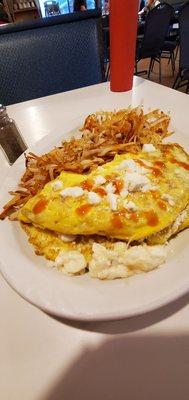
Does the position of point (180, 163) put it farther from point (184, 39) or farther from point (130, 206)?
point (184, 39)

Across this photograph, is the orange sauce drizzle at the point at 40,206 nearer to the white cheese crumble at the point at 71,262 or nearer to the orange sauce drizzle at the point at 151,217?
the white cheese crumble at the point at 71,262

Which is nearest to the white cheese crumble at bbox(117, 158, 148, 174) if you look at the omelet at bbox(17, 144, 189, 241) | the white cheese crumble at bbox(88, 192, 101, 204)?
the omelet at bbox(17, 144, 189, 241)

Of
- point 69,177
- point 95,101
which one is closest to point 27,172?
point 69,177

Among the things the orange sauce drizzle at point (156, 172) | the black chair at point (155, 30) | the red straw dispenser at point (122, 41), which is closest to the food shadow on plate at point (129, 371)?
the orange sauce drizzle at point (156, 172)

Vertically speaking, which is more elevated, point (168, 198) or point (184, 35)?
point (168, 198)

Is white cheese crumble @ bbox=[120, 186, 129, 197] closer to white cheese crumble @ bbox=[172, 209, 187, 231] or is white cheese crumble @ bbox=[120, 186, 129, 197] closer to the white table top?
white cheese crumble @ bbox=[172, 209, 187, 231]

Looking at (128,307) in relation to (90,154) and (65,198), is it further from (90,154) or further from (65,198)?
(90,154)

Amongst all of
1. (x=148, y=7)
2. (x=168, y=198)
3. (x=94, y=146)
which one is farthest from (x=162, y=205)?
(x=148, y=7)
